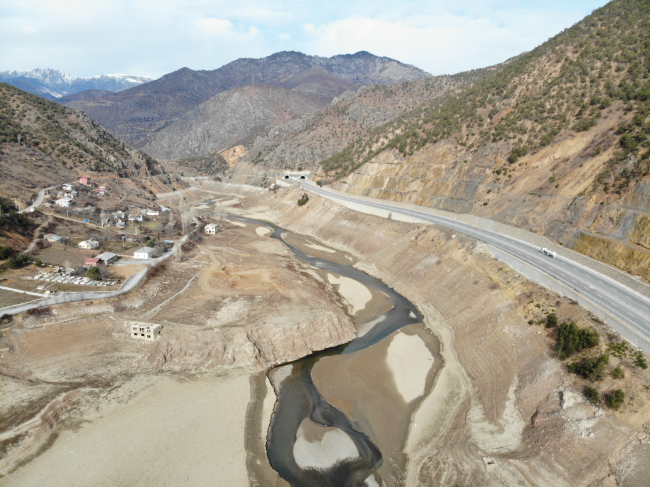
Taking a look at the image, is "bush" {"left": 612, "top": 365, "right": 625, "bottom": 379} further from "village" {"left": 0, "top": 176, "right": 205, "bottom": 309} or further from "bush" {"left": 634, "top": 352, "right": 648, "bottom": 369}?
"village" {"left": 0, "top": 176, "right": 205, "bottom": 309}

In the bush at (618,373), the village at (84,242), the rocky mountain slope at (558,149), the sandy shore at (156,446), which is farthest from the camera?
the rocky mountain slope at (558,149)

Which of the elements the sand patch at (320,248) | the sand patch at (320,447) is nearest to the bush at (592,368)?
the sand patch at (320,447)

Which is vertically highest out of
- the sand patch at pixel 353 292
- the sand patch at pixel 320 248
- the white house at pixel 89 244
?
the white house at pixel 89 244

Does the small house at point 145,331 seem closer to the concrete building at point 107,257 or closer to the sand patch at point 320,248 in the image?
the concrete building at point 107,257

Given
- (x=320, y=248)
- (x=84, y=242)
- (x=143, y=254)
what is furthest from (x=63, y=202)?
(x=320, y=248)

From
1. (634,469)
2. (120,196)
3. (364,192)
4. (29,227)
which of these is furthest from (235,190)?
(634,469)

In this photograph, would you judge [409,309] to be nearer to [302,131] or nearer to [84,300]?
[84,300]
